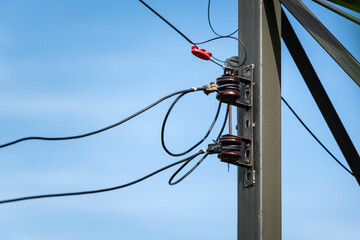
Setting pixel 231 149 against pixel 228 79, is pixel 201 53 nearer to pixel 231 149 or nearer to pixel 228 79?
pixel 228 79

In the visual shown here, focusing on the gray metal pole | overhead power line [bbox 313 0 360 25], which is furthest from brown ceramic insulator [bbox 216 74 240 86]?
overhead power line [bbox 313 0 360 25]

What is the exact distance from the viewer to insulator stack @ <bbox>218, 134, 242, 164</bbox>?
12.9ft

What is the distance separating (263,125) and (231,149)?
0.24 metres

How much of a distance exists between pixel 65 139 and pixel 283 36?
5.36 ft

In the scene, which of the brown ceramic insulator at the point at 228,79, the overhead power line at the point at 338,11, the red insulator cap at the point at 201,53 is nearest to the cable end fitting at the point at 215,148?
the brown ceramic insulator at the point at 228,79

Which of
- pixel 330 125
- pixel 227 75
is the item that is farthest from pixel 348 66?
pixel 227 75

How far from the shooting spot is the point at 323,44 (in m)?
4.12

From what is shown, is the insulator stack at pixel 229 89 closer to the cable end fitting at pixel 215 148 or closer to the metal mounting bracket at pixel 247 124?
the metal mounting bracket at pixel 247 124

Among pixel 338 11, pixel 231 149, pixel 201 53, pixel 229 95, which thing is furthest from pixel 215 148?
pixel 338 11

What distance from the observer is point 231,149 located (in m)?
3.95

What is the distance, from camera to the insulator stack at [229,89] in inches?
159

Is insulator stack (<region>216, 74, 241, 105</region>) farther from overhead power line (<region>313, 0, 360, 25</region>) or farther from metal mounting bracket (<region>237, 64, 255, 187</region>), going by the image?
overhead power line (<region>313, 0, 360, 25</region>)

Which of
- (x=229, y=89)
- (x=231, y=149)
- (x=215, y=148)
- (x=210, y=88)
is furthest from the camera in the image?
(x=210, y=88)

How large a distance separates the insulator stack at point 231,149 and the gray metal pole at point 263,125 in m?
0.10
